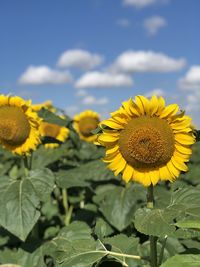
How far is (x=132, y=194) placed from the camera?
11.7 feet

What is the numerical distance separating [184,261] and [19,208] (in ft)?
4.47

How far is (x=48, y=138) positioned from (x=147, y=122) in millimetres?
1400

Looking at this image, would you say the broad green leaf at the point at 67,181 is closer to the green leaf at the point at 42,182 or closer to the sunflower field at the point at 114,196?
the sunflower field at the point at 114,196

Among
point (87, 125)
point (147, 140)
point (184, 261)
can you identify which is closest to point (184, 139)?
point (147, 140)

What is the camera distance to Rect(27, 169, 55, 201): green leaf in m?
3.12

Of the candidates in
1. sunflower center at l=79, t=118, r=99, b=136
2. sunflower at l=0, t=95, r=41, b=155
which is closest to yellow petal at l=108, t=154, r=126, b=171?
sunflower at l=0, t=95, r=41, b=155

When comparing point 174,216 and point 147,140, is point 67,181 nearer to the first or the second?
point 147,140

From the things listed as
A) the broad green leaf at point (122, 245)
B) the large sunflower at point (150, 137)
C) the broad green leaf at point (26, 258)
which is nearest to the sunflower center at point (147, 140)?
the large sunflower at point (150, 137)

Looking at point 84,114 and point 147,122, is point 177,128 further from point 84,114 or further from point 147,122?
point 84,114

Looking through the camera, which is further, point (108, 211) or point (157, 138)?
point (108, 211)

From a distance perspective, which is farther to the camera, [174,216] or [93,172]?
[93,172]

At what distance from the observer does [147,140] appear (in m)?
2.44

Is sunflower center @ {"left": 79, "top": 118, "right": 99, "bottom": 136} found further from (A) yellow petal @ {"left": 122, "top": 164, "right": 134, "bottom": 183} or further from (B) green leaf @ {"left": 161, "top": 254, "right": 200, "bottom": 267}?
(B) green leaf @ {"left": 161, "top": 254, "right": 200, "bottom": 267}

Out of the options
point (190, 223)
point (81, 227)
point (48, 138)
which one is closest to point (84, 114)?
point (48, 138)
